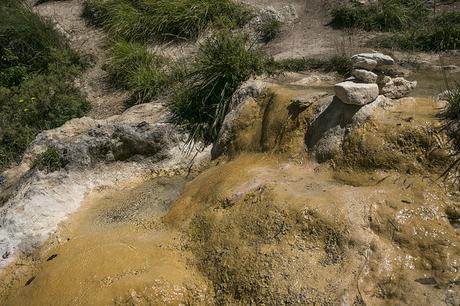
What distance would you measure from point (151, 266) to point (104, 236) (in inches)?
34.6

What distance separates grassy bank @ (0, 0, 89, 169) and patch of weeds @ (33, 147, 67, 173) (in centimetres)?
234

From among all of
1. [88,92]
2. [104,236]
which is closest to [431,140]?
[104,236]

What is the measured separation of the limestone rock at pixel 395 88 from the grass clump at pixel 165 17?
4.85 m

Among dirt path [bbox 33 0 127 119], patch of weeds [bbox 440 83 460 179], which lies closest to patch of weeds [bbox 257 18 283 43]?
dirt path [bbox 33 0 127 119]

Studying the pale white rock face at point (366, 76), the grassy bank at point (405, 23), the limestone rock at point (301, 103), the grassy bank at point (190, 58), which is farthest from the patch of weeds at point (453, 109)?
the grassy bank at point (405, 23)

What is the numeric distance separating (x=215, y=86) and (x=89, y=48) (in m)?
4.62

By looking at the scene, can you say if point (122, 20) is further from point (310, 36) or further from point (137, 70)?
point (310, 36)

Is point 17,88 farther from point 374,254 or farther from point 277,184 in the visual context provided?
point 374,254

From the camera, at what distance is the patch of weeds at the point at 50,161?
605 centimetres

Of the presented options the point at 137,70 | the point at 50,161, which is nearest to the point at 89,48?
the point at 137,70

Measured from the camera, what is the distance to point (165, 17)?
388 inches

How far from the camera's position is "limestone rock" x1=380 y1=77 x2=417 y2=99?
5.00 m

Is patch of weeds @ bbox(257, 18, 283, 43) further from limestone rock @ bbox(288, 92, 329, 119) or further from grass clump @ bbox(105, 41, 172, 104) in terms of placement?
limestone rock @ bbox(288, 92, 329, 119)

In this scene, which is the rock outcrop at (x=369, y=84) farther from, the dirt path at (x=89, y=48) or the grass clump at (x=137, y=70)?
the dirt path at (x=89, y=48)
